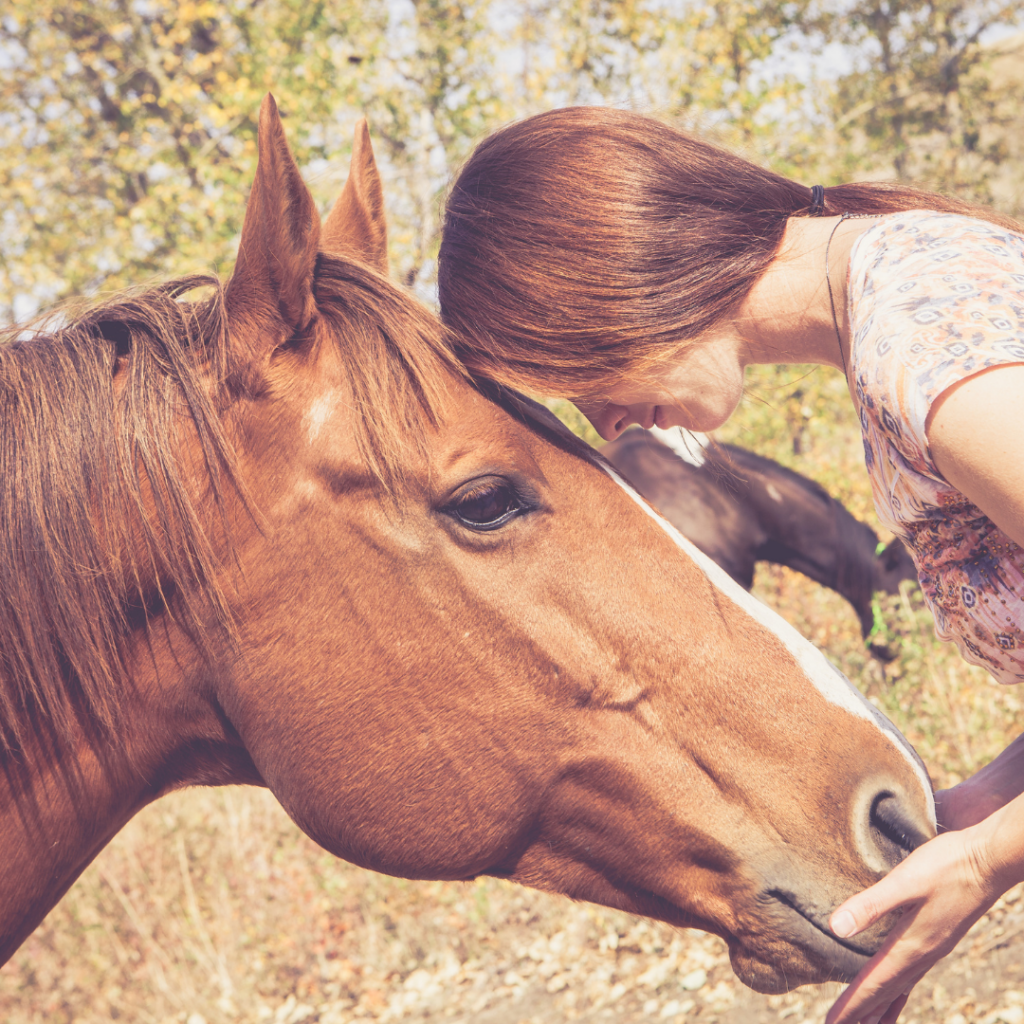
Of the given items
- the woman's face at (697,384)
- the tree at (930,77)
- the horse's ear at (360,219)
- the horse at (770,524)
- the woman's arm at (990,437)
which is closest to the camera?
the woman's arm at (990,437)

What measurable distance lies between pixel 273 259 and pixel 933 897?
4.53 ft

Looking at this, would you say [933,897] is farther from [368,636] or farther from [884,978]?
[368,636]

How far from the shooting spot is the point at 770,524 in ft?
18.2

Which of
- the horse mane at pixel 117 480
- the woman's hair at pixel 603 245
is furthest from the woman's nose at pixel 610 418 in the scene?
the horse mane at pixel 117 480

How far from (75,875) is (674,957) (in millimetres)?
3204

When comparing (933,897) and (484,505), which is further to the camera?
(484,505)

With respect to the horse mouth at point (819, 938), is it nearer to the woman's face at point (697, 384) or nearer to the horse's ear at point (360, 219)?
the woman's face at point (697, 384)

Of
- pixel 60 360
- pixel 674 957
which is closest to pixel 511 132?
pixel 60 360

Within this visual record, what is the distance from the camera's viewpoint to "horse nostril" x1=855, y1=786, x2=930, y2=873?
52.4 inches

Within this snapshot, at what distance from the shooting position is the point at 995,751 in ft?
13.6

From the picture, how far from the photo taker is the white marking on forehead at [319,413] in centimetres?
146

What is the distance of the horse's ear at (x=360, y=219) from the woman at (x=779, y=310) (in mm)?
241

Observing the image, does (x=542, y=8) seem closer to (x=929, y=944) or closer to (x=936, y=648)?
(x=936, y=648)

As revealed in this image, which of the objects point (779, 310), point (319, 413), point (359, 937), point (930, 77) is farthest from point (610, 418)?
point (930, 77)
